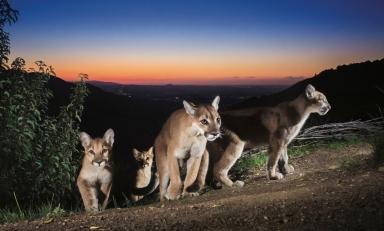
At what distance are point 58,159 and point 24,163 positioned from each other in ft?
2.20

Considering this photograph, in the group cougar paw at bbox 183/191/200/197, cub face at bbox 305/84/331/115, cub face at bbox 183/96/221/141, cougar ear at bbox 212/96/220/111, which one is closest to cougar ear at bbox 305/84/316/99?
cub face at bbox 305/84/331/115

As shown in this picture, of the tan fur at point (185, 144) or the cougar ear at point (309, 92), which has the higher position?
the cougar ear at point (309, 92)

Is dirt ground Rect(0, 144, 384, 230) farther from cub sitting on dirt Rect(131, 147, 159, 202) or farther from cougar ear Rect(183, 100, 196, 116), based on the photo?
cub sitting on dirt Rect(131, 147, 159, 202)

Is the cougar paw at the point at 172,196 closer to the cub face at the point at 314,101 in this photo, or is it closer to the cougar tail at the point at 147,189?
the cougar tail at the point at 147,189

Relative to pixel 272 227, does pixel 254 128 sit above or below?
above

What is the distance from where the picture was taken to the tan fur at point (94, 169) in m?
10.2

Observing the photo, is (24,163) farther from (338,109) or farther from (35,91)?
(338,109)

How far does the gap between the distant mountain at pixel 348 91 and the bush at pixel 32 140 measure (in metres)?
5.51

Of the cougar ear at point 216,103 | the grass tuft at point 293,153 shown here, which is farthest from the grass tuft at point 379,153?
the grass tuft at point 293,153

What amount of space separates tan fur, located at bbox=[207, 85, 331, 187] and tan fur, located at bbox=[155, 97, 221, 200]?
0.51 meters

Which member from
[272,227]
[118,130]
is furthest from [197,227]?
[118,130]

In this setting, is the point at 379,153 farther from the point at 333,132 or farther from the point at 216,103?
the point at 333,132

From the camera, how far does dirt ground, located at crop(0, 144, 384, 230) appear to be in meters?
6.17

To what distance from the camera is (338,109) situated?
63.4 feet
